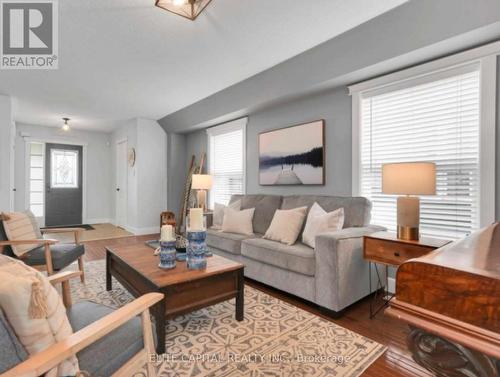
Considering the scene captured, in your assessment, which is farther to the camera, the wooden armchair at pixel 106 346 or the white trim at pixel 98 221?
the white trim at pixel 98 221

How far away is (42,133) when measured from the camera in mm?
6430

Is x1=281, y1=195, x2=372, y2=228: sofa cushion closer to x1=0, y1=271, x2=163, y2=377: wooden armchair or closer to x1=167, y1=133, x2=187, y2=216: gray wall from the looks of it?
x1=0, y1=271, x2=163, y2=377: wooden armchair

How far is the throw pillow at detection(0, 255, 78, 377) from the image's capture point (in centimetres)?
81

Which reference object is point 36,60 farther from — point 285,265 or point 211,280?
point 285,265

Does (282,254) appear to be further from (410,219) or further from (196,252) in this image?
(410,219)

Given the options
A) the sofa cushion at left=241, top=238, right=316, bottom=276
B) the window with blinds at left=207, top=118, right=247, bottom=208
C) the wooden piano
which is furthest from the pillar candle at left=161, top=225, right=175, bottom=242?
the window with blinds at left=207, top=118, right=247, bottom=208

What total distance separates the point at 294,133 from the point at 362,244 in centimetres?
184

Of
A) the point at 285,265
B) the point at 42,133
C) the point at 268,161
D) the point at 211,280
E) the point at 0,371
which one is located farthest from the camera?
the point at 42,133

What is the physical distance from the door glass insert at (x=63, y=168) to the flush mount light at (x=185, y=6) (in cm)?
611

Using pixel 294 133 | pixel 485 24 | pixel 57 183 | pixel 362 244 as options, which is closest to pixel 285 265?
pixel 362 244

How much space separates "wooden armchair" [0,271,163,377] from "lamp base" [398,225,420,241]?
1.79 meters

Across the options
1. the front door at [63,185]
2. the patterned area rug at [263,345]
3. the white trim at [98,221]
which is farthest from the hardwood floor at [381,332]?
the front door at [63,185]

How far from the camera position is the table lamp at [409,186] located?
191cm

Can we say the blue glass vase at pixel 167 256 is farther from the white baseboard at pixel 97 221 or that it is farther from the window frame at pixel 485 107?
the white baseboard at pixel 97 221
